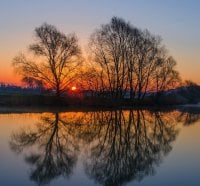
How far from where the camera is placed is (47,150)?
14836mm

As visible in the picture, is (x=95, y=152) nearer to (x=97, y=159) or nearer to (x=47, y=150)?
(x=97, y=159)

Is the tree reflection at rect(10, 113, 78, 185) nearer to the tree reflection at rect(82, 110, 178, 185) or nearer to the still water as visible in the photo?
the still water

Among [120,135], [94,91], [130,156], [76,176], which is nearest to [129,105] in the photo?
[94,91]

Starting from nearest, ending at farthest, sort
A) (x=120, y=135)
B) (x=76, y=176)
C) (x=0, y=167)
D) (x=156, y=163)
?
(x=76, y=176) → (x=0, y=167) → (x=156, y=163) → (x=120, y=135)

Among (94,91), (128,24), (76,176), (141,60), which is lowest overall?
(76,176)

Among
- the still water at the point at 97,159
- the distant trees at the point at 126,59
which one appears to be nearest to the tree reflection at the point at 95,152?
the still water at the point at 97,159

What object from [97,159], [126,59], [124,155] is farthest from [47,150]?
[126,59]

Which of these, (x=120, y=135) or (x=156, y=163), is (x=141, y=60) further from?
(x=156, y=163)

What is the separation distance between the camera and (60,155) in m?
13.7

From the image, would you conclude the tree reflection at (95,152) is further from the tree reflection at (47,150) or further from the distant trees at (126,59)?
the distant trees at (126,59)

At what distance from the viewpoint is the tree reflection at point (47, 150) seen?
1085 cm

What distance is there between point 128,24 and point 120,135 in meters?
39.7

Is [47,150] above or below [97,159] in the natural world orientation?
above

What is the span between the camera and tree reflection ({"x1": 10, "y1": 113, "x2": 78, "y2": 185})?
35.6 feet
